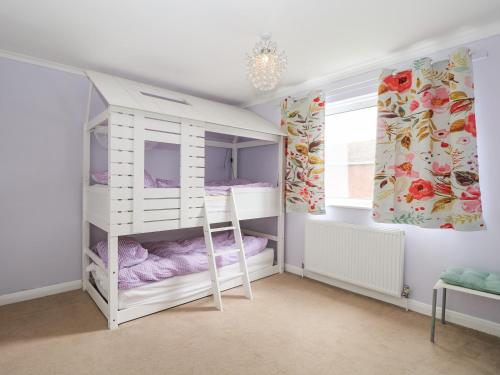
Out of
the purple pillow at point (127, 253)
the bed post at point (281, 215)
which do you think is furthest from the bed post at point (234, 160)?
the purple pillow at point (127, 253)

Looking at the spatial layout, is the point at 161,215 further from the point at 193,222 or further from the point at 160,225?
the point at 193,222

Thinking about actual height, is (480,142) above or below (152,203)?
above

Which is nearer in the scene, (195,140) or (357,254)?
(195,140)

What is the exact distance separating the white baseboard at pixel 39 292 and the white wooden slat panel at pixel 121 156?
5.15ft

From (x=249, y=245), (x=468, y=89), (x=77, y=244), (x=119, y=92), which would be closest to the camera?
(x=468, y=89)

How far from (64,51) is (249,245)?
101 inches

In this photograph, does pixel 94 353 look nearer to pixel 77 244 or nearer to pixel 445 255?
pixel 77 244

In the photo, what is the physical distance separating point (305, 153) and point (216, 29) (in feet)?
5.17

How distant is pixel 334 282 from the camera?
303 cm

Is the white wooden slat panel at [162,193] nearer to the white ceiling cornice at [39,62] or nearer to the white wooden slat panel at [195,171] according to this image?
the white wooden slat panel at [195,171]

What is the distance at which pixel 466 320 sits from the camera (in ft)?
7.15

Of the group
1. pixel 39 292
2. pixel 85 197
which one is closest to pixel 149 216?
pixel 85 197

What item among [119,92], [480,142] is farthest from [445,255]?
[119,92]

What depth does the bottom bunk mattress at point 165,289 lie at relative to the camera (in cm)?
228
